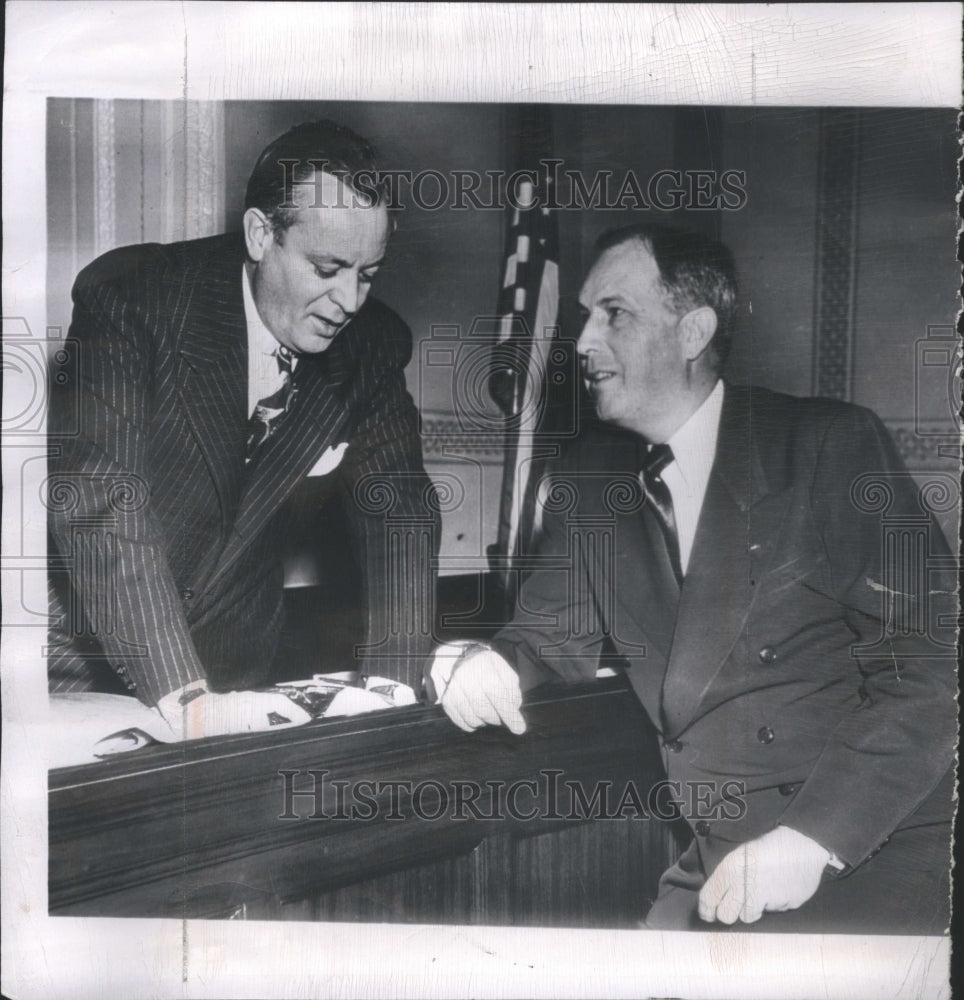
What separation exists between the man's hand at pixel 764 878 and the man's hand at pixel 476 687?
0.73 meters

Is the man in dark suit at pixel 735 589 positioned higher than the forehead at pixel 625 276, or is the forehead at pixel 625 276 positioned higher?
the forehead at pixel 625 276

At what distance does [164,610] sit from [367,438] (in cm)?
77

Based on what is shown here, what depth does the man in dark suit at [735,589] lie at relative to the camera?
10.6ft

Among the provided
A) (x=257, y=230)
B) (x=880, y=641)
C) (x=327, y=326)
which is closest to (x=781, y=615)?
(x=880, y=641)

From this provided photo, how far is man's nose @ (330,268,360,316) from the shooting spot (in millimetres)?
3240

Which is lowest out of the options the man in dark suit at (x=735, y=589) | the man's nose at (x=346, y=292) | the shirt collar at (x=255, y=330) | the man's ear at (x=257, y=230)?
the man in dark suit at (x=735, y=589)

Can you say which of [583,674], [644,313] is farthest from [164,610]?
[644,313]

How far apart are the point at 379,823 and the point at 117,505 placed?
1195mm

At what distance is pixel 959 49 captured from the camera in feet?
10.7

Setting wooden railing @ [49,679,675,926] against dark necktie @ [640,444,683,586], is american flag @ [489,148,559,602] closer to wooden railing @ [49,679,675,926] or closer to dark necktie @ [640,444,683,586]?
dark necktie @ [640,444,683,586]

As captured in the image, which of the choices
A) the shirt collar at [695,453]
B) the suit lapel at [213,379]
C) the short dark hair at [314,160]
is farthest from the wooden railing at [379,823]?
the short dark hair at [314,160]

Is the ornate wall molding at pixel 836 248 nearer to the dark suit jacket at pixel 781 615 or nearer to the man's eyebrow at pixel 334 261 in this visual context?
the dark suit jacket at pixel 781 615

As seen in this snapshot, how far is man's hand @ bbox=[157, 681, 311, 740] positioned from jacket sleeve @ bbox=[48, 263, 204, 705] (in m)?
0.04

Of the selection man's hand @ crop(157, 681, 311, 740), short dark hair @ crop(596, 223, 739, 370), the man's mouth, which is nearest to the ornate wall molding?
short dark hair @ crop(596, 223, 739, 370)
